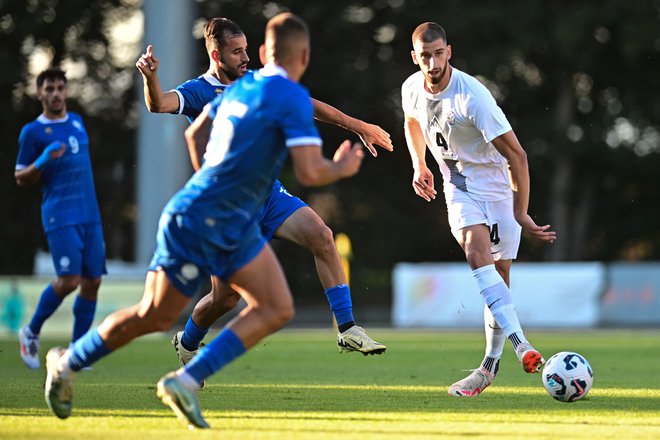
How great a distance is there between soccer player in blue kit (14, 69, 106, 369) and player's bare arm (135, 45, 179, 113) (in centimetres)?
251

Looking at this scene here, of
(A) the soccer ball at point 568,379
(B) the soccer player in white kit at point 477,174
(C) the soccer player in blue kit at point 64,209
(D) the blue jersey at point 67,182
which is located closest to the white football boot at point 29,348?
(C) the soccer player in blue kit at point 64,209

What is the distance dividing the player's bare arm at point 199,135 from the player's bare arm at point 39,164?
2.63 meters

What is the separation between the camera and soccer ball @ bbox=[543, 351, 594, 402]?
24.5ft

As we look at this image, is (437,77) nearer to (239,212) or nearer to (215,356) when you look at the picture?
(239,212)

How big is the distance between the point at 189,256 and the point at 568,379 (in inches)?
116

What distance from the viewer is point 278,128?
18.8 ft

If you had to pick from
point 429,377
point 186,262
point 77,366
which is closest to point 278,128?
point 186,262

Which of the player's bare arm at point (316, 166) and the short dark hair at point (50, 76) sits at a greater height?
the short dark hair at point (50, 76)

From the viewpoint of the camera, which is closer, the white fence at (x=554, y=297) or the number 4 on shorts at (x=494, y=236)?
the number 4 on shorts at (x=494, y=236)

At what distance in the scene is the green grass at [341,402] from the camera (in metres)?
5.96

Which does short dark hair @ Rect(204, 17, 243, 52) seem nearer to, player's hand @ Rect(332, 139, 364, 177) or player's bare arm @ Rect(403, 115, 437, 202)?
player's bare arm @ Rect(403, 115, 437, 202)

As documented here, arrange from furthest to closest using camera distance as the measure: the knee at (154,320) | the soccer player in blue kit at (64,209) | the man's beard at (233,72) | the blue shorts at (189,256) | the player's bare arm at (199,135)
A: the soccer player in blue kit at (64,209) → the man's beard at (233,72) → the player's bare arm at (199,135) → the knee at (154,320) → the blue shorts at (189,256)

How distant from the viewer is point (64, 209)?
33.7 feet

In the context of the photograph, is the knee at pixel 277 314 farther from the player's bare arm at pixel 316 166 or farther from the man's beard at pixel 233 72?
the man's beard at pixel 233 72
